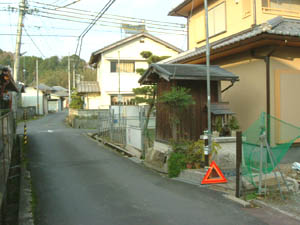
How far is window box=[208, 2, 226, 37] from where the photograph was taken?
11881mm

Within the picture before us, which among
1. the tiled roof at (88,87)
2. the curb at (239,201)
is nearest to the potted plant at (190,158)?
the curb at (239,201)

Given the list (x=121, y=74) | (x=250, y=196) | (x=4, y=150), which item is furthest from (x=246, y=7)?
(x=121, y=74)

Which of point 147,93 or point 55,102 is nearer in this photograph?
point 147,93

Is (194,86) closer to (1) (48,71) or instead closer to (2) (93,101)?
(2) (93,101)

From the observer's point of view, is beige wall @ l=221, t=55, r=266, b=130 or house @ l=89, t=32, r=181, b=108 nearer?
beige wall @ l=221, t=55, r=266, b=130

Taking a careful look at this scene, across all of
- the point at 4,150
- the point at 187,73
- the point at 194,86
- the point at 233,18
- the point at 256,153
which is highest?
the point at 233,18

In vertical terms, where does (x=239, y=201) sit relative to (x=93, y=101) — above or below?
below

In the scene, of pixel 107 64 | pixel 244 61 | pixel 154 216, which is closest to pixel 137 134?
pixel 244 61

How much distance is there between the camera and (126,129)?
13.1 metres

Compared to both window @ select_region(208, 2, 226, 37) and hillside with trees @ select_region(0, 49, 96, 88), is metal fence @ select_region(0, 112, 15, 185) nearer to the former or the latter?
window @ select_region(208, 2, 226, 37)

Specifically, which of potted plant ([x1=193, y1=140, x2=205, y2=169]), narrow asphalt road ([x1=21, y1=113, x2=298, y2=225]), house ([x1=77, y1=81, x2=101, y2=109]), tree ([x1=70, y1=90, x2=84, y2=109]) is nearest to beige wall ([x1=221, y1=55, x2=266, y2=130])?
potted plant ([x1=193, y1=140, x2=205, y2=169])

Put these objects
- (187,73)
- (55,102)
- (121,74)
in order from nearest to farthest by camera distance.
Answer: (187,73) → (121,74) → (55,102)

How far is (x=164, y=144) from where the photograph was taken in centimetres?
934

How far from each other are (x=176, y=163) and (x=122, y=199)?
7.75 ft
